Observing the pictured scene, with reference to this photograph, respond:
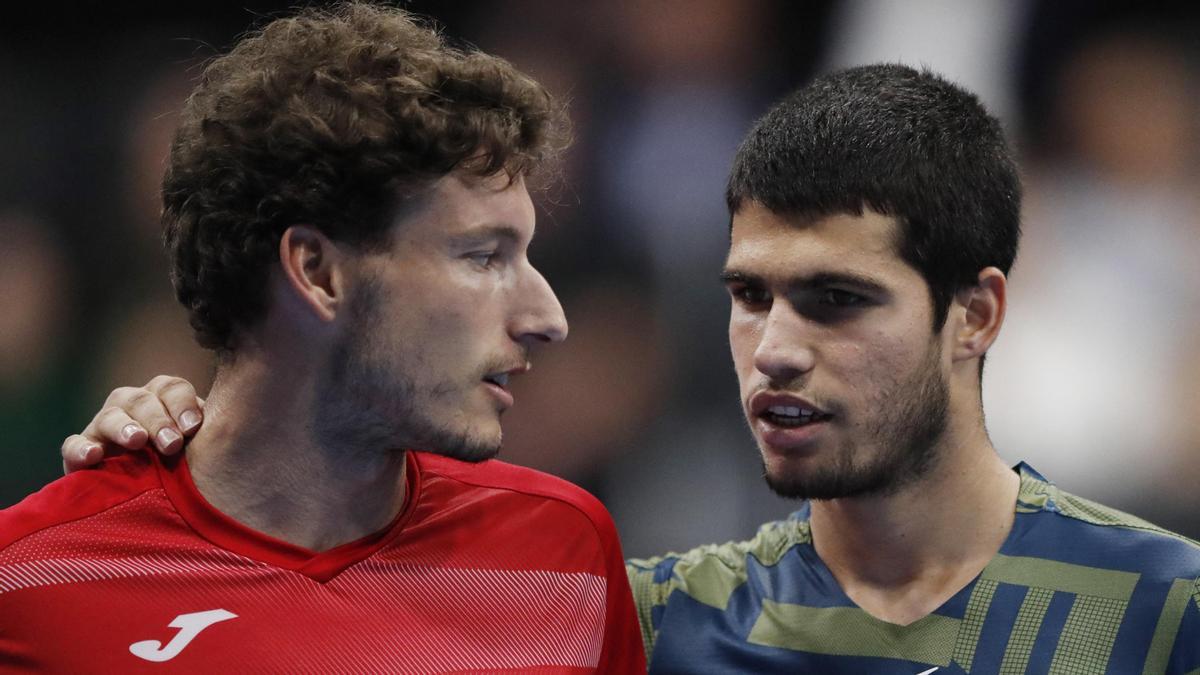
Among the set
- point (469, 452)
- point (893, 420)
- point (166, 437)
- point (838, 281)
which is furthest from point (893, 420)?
point (166, 437)

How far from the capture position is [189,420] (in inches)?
105

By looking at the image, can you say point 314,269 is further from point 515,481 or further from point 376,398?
point 515,481

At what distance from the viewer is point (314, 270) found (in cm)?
266

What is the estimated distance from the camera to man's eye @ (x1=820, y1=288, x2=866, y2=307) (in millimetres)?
2830

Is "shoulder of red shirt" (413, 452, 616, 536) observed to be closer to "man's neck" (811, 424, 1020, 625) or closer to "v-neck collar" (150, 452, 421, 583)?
"v-neck collar" (150, 452, 421, 583)

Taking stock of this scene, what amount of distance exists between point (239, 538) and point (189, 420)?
0.91ft

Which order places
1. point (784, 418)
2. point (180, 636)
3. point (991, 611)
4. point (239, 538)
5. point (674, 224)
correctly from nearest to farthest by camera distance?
1. point (180, 636)
2. point (239, 538)
3. point (991, 611)
4. point (784, 418)
5. point (674, 224)

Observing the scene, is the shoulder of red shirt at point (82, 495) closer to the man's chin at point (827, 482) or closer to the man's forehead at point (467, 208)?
the man's forehead at point (467, 208)

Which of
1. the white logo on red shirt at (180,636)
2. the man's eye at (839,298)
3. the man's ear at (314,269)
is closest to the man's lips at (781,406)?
the man's eye at (839,298)

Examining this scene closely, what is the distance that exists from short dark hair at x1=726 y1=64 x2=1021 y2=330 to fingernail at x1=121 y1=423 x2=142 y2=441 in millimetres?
1377

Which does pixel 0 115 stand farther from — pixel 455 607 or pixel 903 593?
pixel 903 593

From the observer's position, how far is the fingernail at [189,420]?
2.65m

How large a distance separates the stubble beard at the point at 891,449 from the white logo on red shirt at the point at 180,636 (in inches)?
46.7

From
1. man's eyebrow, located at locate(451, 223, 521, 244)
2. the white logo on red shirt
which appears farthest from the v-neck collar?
man's eyebrow, located at locate(451, 223, 521, 244)
